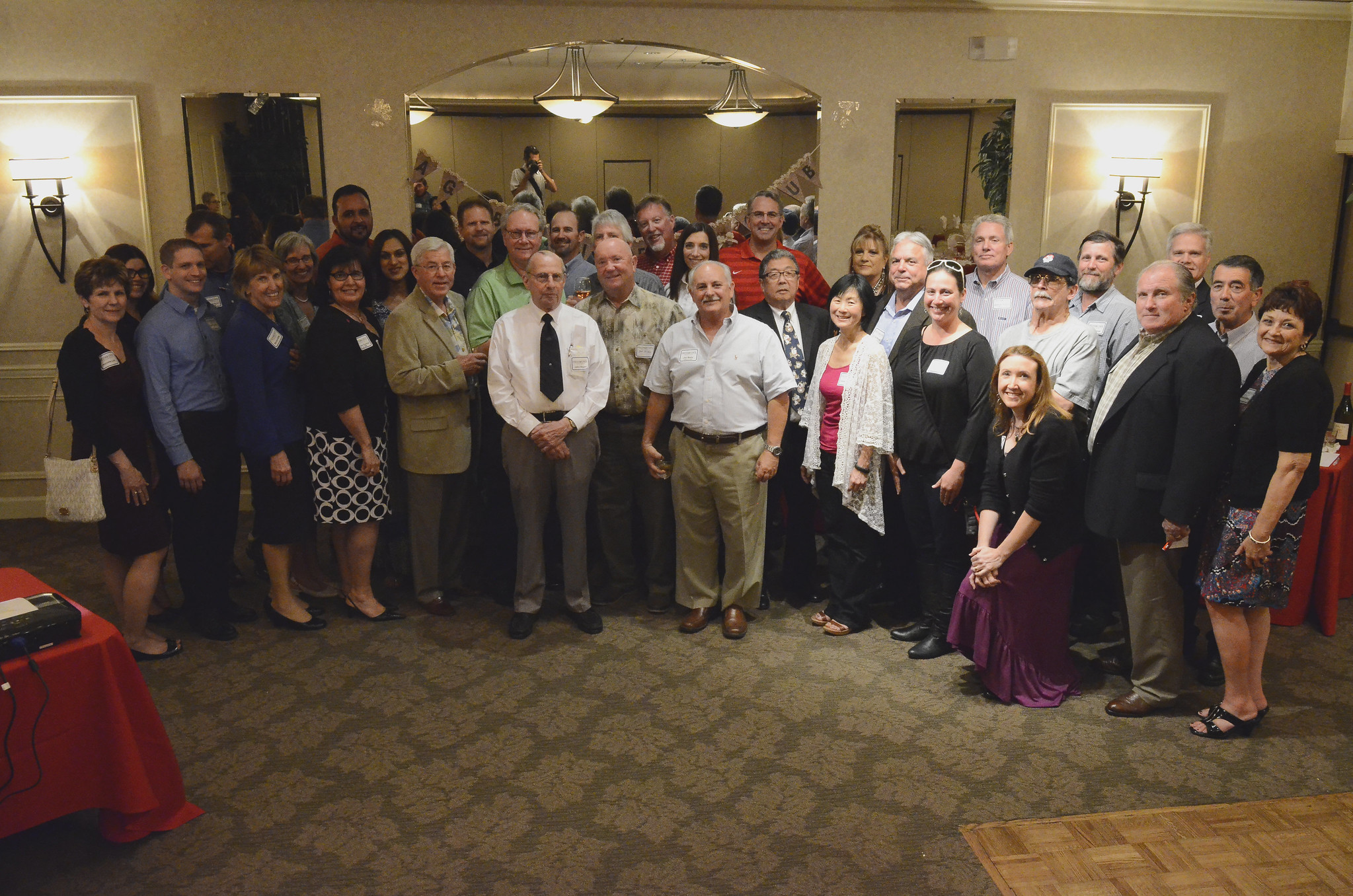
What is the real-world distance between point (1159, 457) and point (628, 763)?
206cm

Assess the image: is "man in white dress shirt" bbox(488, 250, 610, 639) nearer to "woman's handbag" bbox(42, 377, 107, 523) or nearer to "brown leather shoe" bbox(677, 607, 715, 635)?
"brown leather shoe" bbox(677, 607, 715, 635)

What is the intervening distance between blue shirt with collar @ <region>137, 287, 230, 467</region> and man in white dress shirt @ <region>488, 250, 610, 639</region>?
1154mm

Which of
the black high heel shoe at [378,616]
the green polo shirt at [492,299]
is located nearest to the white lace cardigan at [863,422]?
the green polo shirt at [492,299]

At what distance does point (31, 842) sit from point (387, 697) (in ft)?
3.89

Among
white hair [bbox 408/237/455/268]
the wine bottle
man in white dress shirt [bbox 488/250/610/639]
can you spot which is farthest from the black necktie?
the wine bottle

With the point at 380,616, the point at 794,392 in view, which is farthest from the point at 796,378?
the point at 380,616

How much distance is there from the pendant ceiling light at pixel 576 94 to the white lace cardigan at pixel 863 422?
11.8ft

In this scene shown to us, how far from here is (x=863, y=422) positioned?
3898 mm

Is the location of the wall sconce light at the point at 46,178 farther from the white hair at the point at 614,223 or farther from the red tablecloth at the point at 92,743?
the red tablecloth at the point at 92,743

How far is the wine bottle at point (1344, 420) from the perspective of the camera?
4.39 meters

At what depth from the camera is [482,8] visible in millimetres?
5656

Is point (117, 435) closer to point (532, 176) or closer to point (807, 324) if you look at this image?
point (807, 324)

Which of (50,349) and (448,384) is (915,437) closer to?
(448,384)

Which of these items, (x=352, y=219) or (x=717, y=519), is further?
(x=352, y=219)
